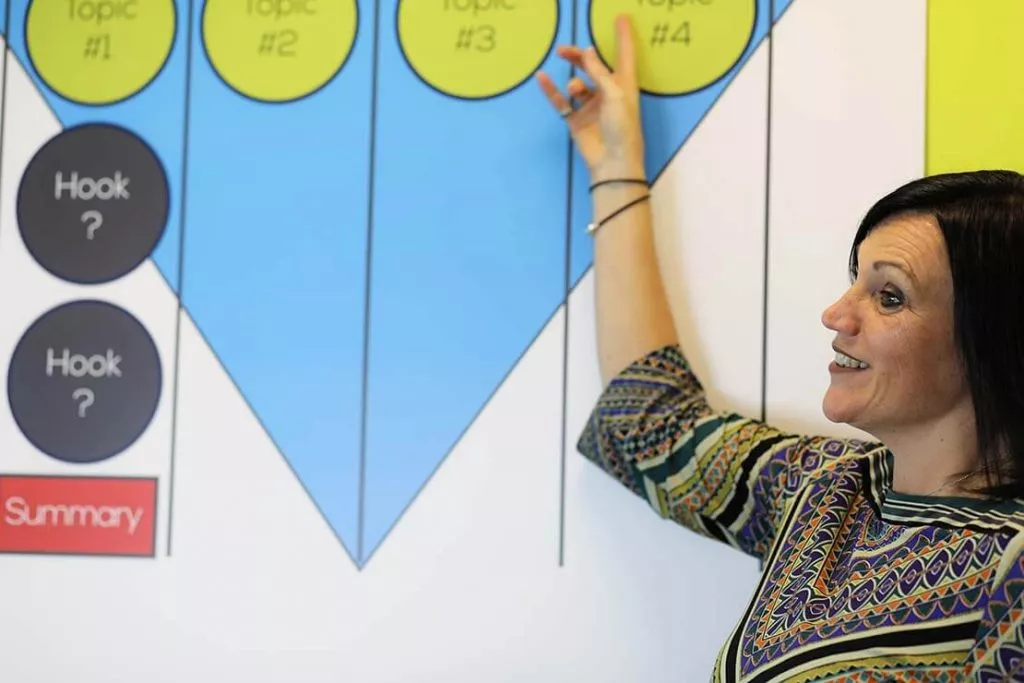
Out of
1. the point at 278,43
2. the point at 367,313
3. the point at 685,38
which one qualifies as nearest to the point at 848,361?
the point at 685,38

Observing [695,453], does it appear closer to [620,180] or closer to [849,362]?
[849,362]

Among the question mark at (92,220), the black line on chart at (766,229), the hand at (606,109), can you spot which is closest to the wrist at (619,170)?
the hand at (606,109)

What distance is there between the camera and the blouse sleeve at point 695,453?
0.86 metres

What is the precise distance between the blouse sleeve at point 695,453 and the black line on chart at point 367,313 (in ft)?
0.84

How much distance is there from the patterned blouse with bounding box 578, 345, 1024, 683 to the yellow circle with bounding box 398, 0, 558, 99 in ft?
1.19

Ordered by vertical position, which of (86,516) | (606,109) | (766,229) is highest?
(606,109)

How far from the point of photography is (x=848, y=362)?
0.78m

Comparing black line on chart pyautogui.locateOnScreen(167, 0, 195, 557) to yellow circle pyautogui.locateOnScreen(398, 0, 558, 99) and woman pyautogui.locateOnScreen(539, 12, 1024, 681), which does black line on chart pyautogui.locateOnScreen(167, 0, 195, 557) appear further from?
woman pyautogui.locateOnScreen(539, 12, 1024, 681)

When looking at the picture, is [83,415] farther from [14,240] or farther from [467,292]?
[467,292]

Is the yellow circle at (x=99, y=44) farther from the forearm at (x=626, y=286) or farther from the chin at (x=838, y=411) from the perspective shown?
the chin at (x=838, y=411)

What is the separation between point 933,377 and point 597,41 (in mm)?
521

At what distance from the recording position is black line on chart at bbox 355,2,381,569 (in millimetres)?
1026

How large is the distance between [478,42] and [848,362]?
540mm

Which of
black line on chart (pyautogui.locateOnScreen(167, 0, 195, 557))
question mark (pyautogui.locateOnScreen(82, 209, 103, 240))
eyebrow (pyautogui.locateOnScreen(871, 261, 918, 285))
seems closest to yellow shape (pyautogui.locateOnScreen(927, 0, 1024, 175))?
eyebrow (pyautogui.locateOnScreen(871, 261, 918, 285))
